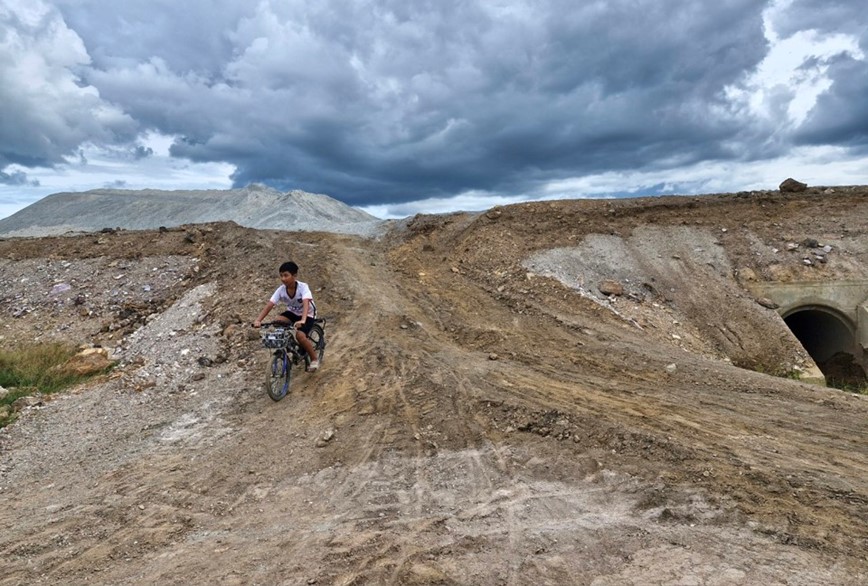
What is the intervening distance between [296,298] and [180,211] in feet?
70.5

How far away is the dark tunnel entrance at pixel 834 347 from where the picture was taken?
14.9 meters

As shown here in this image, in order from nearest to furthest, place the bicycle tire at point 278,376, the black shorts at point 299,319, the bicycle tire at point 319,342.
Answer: the bicycle tire at point 278,376 < the black shorts at point 299,319 < the bicycle tire at point 319,342

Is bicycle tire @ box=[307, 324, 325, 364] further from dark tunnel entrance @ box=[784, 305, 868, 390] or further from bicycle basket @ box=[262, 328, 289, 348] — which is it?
dark tunnel entrance @ box=[784, 305, 868, 390]

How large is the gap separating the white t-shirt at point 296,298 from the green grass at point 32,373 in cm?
399

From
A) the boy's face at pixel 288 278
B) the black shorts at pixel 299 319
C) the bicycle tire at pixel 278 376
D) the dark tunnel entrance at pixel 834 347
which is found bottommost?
the dark tunnel entrance at pixel 834 347

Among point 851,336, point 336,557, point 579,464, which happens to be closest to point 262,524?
point 336,557

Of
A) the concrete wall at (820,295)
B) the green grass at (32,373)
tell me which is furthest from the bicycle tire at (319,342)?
the concrete wall at (820,295)

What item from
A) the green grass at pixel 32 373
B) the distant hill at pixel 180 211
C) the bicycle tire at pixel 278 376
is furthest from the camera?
the distant hill at pixel 180 211

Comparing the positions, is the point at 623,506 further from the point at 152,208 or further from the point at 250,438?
the point at 152,208

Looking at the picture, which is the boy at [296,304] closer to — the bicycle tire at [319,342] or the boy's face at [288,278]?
the boy's face at [288,278]

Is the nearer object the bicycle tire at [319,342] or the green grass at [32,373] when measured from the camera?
the green grass at [32,373]

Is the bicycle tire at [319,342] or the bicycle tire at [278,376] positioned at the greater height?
the bicycle tire at [319,342]

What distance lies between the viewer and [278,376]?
796 cm

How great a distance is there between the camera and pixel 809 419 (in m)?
6.82
